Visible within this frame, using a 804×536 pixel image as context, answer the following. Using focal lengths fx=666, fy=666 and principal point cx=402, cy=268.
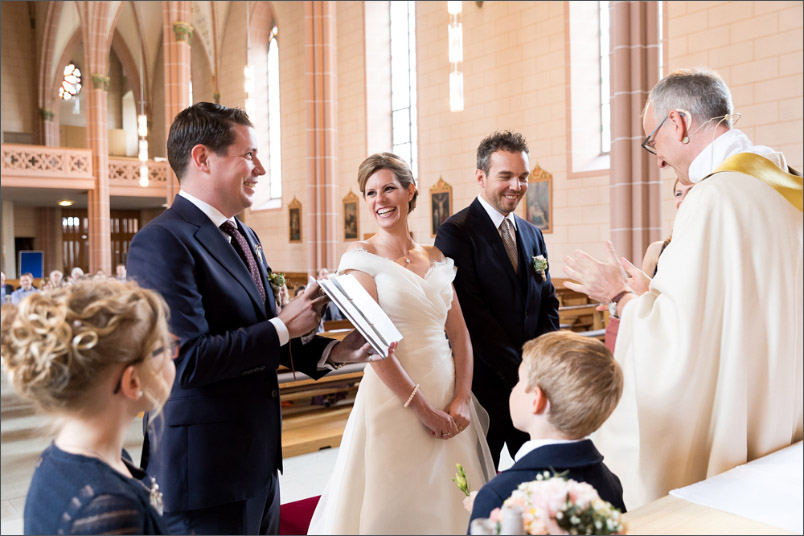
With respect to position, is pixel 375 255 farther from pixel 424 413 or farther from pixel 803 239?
pixel 803 239

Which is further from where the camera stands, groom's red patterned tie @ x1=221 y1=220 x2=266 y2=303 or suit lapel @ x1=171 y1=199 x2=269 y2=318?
groom's red patterned tie @ x1=221 y1=220 x2=266 y2=303

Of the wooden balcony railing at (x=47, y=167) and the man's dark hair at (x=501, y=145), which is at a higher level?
the wooden balcony railing at (x=47, y=167)

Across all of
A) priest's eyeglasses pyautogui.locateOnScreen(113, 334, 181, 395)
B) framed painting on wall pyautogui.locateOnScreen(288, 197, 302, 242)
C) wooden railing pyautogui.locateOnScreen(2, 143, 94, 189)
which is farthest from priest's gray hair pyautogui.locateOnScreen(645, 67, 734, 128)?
wooden railing pyautogui.locateOnScreen(2, 143, 94, 189)

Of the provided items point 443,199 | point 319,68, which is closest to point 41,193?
point 319,68

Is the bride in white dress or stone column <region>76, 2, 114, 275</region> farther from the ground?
stone column <region>76, 2, 114, 275</region>

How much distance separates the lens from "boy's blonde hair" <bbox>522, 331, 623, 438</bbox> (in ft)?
5.24

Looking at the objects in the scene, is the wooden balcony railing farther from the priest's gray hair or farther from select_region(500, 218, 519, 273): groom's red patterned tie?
the priest's gray hair

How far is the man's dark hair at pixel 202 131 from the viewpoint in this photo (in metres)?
2.21

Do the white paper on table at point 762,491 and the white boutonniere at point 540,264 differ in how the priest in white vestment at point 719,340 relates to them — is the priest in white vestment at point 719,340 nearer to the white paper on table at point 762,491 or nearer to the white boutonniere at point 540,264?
the white paper on table at point 762,491

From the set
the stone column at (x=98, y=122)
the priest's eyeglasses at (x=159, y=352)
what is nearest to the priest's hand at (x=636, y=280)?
the priest's eyeglasses at (x=159, y=352)

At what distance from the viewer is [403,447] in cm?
268

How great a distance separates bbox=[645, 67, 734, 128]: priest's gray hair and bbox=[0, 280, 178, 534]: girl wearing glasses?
5.68 feet

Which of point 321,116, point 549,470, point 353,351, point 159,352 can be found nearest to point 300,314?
A: point 353,351

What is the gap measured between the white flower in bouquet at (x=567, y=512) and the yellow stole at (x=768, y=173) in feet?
3.96
